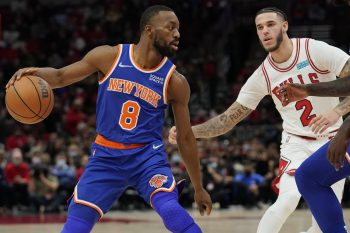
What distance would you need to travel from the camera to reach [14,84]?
20.8 ft

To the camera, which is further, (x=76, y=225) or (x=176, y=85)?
(x=176, y=85)

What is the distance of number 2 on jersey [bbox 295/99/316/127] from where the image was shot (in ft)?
24.6

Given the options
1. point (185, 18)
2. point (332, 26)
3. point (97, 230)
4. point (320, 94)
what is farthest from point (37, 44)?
point (320, 94)

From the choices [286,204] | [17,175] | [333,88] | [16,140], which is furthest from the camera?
[16,140]

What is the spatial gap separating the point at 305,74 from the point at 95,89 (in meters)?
13.7

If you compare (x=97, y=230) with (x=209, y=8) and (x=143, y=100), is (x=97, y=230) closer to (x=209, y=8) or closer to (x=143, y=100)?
(x=143, y=100)

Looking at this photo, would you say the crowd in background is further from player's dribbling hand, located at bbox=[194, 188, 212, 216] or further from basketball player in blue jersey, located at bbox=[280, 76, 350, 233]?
basketball player in blue jersey, located at bbox=[280, 76, 350, 233]

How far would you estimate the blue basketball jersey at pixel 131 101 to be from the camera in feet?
20.5

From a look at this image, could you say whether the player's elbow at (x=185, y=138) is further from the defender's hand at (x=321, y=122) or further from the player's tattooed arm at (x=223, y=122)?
the player's tattooed arm at (x=223, y=122)

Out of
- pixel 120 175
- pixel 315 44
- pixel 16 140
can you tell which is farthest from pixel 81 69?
pixel 16 140

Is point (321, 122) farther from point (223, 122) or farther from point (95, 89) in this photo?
point (95, 89)

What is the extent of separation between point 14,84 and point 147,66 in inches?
41.0

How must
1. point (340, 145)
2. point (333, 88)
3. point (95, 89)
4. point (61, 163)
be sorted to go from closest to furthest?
point (340, 145)
point (333, 88)
point (61, 163)
point (95, 89)

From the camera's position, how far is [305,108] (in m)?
7.51
